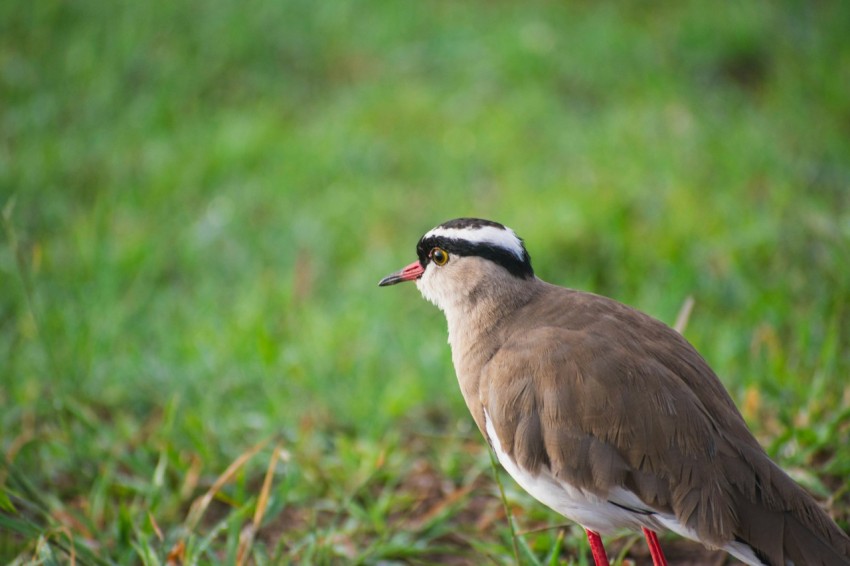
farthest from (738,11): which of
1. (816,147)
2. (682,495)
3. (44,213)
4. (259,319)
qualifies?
(682,495)

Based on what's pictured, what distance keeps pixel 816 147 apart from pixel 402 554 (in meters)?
4.61

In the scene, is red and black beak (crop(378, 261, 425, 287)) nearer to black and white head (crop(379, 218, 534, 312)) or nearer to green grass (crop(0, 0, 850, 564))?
black and white head (crop(379, 218, 534, 312))

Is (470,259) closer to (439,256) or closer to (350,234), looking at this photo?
(439,256)

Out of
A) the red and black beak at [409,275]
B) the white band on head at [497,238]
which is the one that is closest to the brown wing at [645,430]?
the white band on head at [497,238]

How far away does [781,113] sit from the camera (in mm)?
6906

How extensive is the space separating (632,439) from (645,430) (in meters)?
Answer: 0.05

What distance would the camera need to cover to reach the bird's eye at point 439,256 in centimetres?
350

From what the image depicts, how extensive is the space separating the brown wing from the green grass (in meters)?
0.64

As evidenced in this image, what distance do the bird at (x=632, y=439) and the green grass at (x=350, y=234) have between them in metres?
0.59

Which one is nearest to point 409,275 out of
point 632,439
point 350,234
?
point 632,439

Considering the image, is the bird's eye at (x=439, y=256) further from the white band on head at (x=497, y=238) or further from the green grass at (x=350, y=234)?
the green grass at (x=350, y=234)

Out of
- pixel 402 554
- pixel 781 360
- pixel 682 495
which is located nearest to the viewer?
pixel 682 495

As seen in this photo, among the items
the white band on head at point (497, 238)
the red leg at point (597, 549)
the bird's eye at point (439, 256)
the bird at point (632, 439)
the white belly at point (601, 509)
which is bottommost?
the red leg at point (597, 549)

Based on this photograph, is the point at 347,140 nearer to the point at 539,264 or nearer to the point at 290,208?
the point at 290,208
